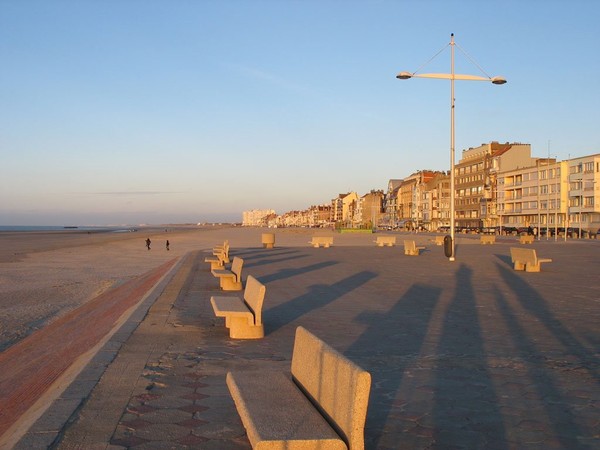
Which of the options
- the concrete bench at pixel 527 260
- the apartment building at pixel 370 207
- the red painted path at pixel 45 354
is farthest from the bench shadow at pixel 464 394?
the apartment building at pixel 370 207

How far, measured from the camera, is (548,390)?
219 inches

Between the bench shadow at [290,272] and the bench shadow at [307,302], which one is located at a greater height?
the bench shadow at [307,302]

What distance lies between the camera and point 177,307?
11.1 m

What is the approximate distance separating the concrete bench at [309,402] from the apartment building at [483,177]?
103 metres

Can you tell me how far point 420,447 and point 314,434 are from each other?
105 cm

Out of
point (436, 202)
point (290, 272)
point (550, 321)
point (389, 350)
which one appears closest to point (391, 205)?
point (436, 202)

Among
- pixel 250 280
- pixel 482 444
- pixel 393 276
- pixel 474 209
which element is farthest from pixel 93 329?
pixel 474 209

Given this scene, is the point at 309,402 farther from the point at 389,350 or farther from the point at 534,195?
the point at 534,195

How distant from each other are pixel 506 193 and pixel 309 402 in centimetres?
10018

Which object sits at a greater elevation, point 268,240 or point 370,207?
point 370,207

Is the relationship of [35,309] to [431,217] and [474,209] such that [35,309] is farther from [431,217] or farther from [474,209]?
[431,217]

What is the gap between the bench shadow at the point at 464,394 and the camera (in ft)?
14.2

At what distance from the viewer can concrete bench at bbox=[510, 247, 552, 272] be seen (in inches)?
759

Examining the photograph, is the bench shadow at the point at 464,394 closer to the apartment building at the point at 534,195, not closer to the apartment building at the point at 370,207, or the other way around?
the apartment building at the point at 534,195
